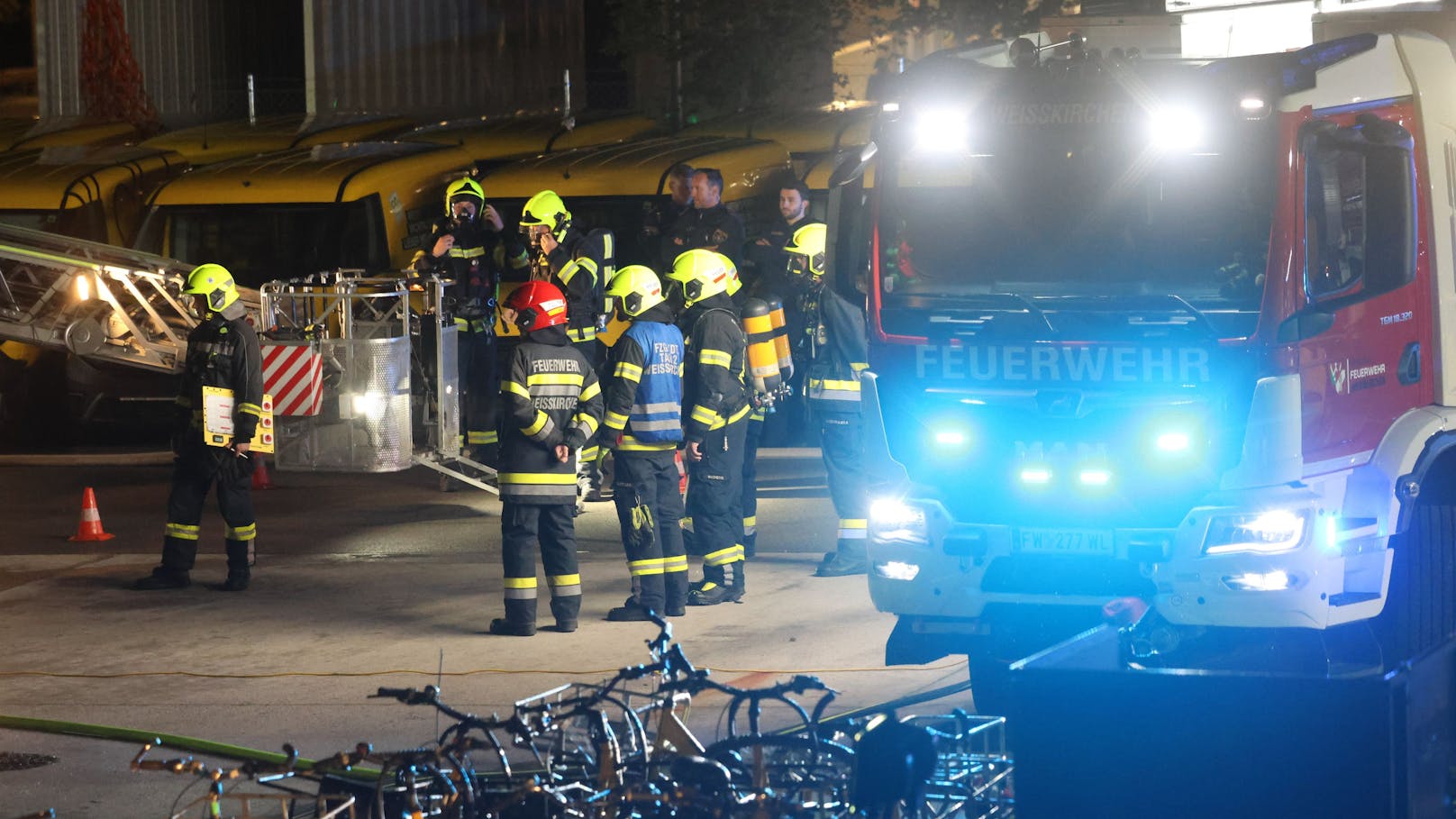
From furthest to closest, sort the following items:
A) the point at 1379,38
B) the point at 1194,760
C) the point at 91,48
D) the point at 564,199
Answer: the point at 91,48
the point at 564,199
the point at 1379,38
the point at 1194,760

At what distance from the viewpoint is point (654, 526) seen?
9.54 m

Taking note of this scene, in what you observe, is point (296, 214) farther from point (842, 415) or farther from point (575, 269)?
point (842, 415)

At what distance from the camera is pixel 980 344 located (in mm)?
6883

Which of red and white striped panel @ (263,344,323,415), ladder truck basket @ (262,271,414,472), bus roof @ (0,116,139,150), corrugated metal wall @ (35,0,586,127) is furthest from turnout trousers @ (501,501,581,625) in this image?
corrugated metal wall @ (35,0,586,127)

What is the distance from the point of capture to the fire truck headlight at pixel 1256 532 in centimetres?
648

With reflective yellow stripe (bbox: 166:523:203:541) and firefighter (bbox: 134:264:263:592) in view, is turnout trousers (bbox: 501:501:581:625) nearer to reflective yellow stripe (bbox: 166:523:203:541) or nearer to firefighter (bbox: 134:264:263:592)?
firefighter (bbox: 134:264:263:592)

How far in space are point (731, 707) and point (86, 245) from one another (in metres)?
10.9

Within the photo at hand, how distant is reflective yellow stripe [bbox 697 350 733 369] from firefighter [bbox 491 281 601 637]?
2.09 ft

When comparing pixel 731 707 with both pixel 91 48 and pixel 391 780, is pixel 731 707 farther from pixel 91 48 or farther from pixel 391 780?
pixel 91 48

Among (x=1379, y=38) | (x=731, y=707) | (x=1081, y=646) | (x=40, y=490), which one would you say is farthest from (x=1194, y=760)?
(x=40, y=490)

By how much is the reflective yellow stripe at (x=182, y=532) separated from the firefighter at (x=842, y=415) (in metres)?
3.45

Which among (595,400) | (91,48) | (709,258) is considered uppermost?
(91,48)

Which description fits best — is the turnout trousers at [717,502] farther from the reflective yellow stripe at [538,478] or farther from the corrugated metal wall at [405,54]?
the corrugated metal wall at [405,54]

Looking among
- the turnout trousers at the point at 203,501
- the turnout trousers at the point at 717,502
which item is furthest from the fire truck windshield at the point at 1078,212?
the turnout trousers at the point at 203,501
